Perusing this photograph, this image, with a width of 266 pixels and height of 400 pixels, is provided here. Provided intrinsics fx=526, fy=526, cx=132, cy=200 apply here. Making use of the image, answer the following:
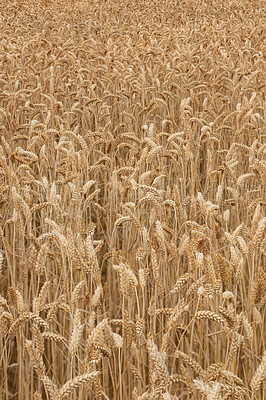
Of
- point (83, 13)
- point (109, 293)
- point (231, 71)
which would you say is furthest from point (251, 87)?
point (83, 13)

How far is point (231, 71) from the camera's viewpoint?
164 inches

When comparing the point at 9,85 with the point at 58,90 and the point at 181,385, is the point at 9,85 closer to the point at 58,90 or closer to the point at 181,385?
the point at 58,90

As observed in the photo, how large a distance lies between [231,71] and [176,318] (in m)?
3.30

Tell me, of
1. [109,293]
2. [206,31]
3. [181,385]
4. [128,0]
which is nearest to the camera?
[181,385]

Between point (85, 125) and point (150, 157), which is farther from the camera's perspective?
point (85, 125)

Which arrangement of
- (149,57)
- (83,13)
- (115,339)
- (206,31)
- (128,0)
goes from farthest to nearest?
1. (128,0)
2. (83,13)
3. (206,31)
4. (149,57)
5. (115,339)

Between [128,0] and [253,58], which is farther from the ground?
[128,0]

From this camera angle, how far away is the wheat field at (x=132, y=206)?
4.42 feet

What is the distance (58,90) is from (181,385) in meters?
2.57

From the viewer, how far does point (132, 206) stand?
1.87m

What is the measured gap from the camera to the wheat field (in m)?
1.35

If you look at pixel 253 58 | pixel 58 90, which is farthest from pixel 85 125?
pixel 253 58

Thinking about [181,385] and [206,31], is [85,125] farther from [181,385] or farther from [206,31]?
[206,31]

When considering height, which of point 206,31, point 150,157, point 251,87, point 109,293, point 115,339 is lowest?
point 109,293
